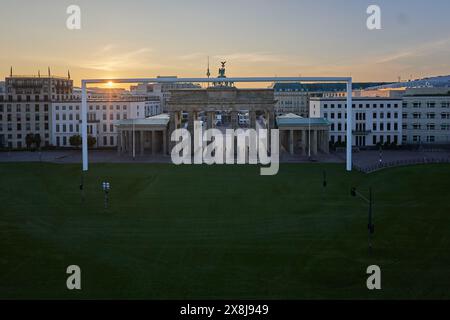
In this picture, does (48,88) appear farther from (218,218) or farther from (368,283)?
(368,283)

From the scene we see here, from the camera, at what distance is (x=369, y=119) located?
339 ft

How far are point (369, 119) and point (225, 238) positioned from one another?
71.8 metres

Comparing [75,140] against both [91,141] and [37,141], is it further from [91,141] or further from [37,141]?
[37,141]

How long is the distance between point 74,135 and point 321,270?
80.1m

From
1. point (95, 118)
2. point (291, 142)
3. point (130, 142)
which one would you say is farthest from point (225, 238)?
point (95, 118)

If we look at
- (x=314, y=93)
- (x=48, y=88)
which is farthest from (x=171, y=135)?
(x=314, y=93)

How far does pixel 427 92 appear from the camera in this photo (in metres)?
109

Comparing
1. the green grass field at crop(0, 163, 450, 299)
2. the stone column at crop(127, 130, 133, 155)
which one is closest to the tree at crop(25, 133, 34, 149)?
the stone column at crop(127, 130, 133, 155)

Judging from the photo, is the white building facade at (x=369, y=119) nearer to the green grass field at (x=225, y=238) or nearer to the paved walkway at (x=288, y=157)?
the paved walkway at (x=288, y=157)

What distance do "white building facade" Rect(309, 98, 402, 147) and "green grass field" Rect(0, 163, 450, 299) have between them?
41994 mm
